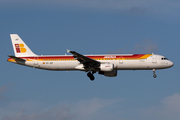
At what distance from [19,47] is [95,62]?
57.6 feet

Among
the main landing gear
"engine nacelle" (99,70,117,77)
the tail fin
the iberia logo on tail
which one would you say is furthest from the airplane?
the iberia logo on tail

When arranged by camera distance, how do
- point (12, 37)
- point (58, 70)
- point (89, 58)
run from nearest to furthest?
1. point (89, 58)
2. point (58, 70)
3. point (12, 37)

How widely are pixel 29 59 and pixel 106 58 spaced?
599 inches

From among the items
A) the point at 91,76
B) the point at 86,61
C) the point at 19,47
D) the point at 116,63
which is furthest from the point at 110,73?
the point at 19,47

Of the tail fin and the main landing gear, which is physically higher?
the tail fin

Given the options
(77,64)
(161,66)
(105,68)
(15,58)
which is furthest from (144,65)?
(15,58)

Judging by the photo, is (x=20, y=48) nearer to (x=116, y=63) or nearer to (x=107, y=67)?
(x=107, y=67)

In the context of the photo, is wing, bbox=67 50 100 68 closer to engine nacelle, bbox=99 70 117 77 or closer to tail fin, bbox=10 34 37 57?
engine nacelle, bbox=99 70 117 77

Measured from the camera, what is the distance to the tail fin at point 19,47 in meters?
71.8

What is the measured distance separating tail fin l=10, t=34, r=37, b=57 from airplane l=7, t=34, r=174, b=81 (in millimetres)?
1601

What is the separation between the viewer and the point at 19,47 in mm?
73188

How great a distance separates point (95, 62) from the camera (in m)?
65.9

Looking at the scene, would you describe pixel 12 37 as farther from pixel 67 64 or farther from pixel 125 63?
pixel 125 63

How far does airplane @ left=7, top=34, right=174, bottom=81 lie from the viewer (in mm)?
66188
